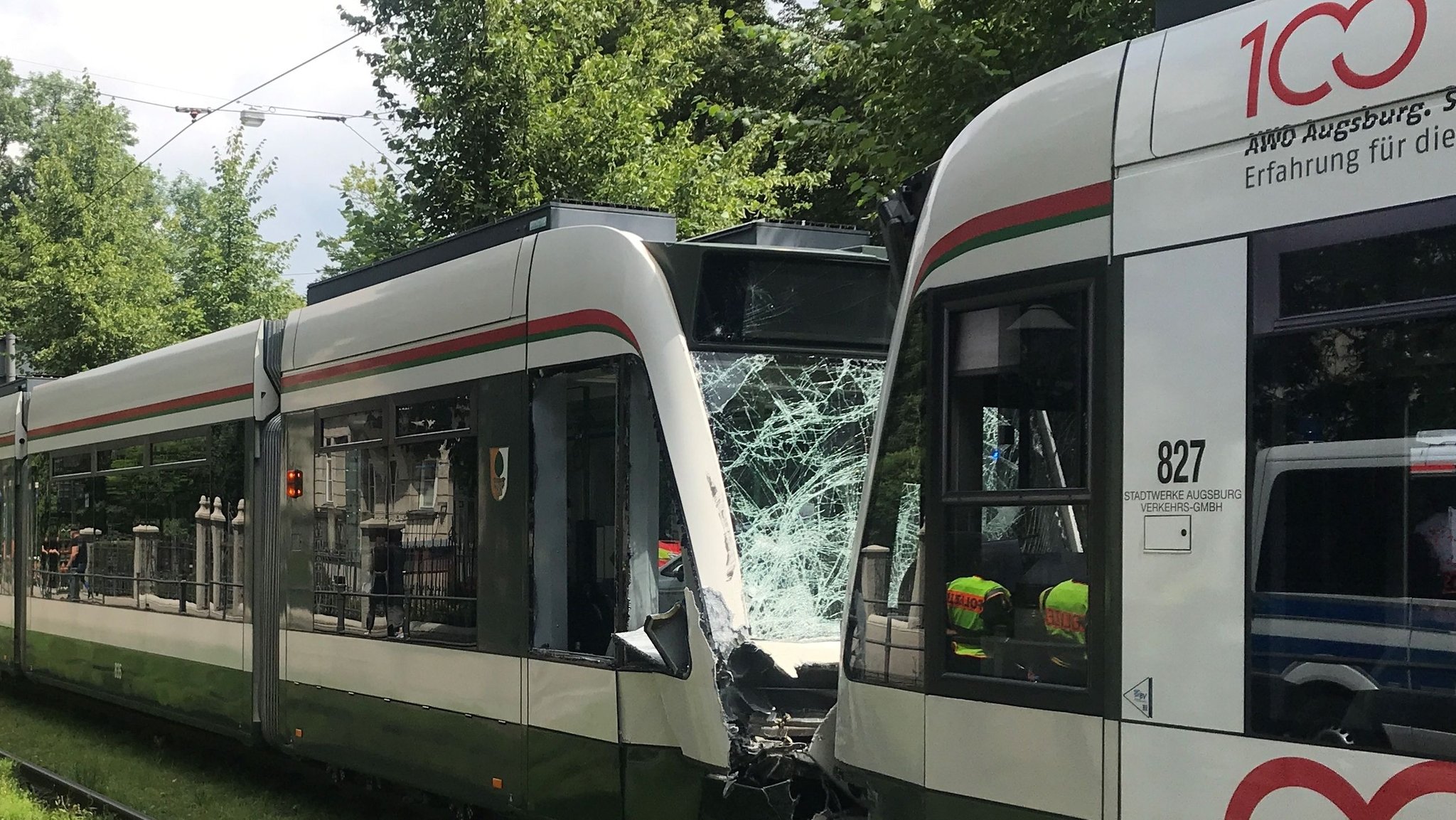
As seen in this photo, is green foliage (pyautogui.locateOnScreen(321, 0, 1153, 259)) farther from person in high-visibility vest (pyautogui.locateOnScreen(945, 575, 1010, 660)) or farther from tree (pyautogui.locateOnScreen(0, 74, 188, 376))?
tree (pyautogui.locateOnScreen(0, 74, 188, 376))

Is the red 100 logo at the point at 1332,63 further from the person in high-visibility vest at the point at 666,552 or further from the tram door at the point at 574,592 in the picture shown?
the tram door at the point at 574,592

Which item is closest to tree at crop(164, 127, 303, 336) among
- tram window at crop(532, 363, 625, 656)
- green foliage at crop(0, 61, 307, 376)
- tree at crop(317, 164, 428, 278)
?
green foliage at crop(0, 61, 307, 376)

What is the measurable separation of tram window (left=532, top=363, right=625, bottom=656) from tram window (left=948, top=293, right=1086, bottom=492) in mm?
2427

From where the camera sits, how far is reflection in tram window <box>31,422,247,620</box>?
1110cm

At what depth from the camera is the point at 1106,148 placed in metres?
4.37

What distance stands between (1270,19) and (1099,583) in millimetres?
1548

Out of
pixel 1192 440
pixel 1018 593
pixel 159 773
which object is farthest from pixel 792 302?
pixel 159 773

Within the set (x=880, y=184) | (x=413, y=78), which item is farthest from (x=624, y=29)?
(x=880, y=184)

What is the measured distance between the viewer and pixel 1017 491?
4.57m

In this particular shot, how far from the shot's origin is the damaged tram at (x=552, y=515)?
6.57 m

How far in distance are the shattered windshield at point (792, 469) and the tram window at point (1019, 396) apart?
196 centimetres

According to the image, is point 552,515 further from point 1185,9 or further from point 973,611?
point 1185,9

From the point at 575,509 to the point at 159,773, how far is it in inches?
271

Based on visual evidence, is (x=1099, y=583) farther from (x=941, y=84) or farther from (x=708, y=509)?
(x=941, y=84)
